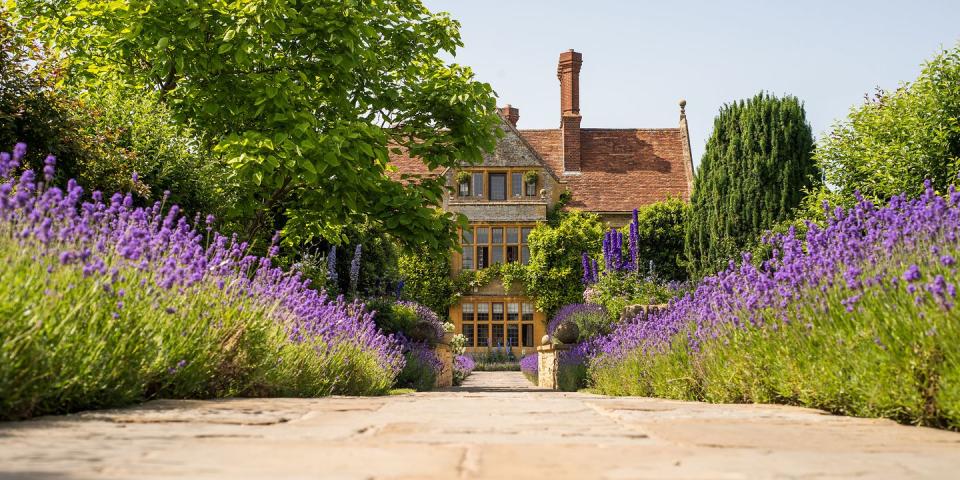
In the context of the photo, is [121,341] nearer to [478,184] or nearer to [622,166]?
[478,184]

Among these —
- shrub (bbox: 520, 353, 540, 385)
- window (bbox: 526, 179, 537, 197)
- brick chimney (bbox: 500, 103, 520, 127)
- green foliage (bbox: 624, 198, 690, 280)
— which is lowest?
shrub (bbox: 520, 353, 540, 385)

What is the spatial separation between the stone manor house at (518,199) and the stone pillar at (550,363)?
13456 mm

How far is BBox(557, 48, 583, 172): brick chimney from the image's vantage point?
3241 centimetres

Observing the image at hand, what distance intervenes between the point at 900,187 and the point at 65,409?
50.8 feet

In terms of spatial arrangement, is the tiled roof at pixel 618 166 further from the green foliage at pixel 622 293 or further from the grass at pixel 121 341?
the grass at pixel 121 341

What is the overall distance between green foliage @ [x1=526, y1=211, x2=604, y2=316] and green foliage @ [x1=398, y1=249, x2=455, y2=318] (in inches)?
111

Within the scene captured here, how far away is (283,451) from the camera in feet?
8.83

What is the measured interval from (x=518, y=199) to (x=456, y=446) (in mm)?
28187

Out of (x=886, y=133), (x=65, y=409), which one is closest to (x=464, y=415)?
(x=65, y=409)

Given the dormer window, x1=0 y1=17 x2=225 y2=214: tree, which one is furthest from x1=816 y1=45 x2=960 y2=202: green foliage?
the dormer window

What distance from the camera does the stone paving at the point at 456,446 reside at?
7.57 ft

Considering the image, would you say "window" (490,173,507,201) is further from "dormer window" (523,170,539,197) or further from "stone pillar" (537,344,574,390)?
"stone pillar" (537,344,574,390)

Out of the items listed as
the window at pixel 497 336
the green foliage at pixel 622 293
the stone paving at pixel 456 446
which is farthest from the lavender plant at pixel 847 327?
the window at pixel 497 336

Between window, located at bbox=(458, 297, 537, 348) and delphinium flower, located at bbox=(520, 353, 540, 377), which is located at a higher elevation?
window, located at bbox=(458, 297, 537, 348)
